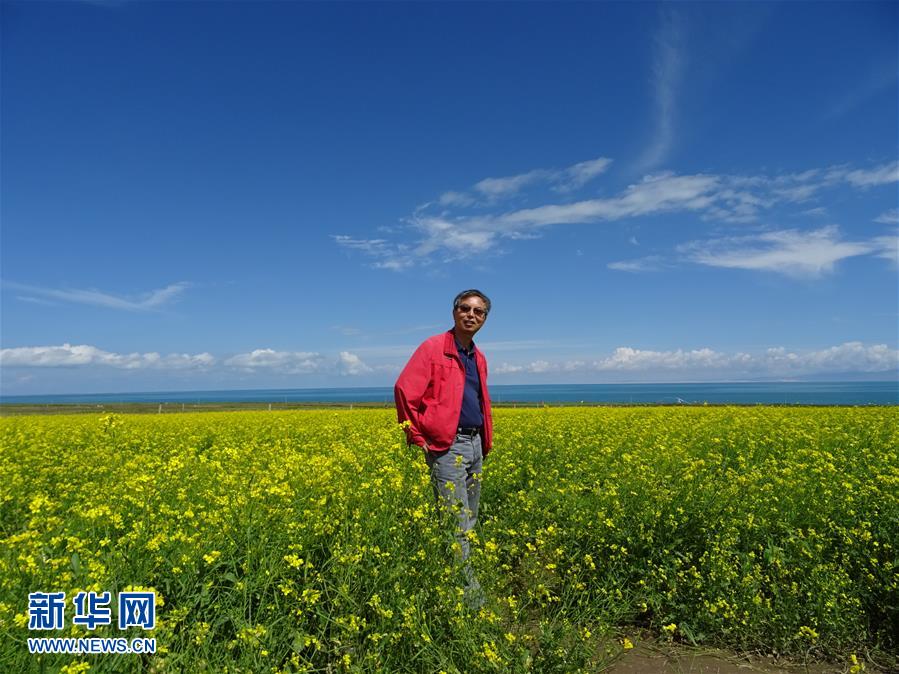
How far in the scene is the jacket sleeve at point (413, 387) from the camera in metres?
4.22

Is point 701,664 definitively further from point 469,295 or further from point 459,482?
point 469,295

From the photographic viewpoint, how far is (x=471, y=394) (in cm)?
450

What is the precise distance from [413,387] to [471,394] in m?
0.56

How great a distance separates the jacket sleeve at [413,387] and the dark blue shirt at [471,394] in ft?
1.18

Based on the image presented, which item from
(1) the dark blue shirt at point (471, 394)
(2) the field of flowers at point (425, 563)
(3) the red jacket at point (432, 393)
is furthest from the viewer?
(1) the dark blue shirt at point (471, 394)

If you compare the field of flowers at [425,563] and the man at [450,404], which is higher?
the man at [450,404]

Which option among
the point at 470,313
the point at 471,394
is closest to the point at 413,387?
the point at 471,394

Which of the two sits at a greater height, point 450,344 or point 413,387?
point 450,344

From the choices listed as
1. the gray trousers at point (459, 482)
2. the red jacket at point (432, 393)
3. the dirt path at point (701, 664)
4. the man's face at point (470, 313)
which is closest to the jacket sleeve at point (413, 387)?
the red jacket at point (432, 393)

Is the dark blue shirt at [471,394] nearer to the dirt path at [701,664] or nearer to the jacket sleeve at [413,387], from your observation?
the jacket sleeve at [413,387]

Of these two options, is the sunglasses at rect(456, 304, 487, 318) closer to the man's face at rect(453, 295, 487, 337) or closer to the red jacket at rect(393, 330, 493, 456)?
the man's face at rect(453, 295, 487, 337)

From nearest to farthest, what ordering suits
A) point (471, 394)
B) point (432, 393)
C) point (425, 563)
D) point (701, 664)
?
point (425, 563) → point (701, 664) → point (432, 393) → point (471, 394)

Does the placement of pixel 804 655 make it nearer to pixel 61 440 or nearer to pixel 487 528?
pixel 487 528

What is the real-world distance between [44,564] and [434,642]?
227 cm
